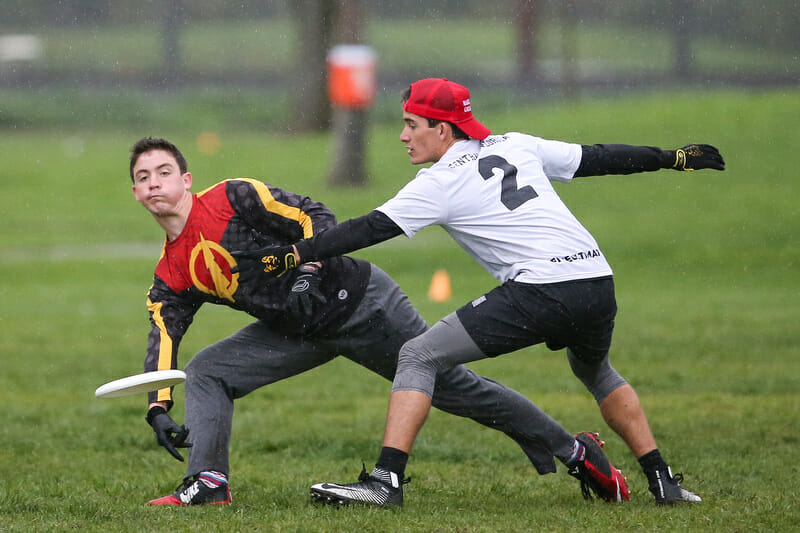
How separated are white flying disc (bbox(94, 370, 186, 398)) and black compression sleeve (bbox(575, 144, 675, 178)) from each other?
2.08 meters

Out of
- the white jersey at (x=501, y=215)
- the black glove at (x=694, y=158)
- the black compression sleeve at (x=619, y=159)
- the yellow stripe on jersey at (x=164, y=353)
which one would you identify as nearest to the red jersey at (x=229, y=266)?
the yellow stripe on jersey at (x=164, y=353)

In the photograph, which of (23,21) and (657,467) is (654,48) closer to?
(23,21)

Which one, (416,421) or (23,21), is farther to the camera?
(23,21)

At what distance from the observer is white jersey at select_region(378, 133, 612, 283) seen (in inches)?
208

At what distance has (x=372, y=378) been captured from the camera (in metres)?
10.5

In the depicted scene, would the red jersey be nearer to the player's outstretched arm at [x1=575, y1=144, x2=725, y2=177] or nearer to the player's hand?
the player's hand

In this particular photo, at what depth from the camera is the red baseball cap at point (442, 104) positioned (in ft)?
18.0

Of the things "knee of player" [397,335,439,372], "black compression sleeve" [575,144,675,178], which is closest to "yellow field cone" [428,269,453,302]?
"black compression sleeve" [575,144,675,178]

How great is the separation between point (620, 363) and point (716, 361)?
→ 0.84 m

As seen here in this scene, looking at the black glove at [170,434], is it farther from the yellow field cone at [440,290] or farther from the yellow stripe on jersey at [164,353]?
the yellow field cone at [440,290]

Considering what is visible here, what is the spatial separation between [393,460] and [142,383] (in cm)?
113

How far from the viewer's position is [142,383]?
17.5ft

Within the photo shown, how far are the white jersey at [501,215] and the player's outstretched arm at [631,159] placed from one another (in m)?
0.42

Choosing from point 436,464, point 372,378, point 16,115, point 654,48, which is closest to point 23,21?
point 16,115
